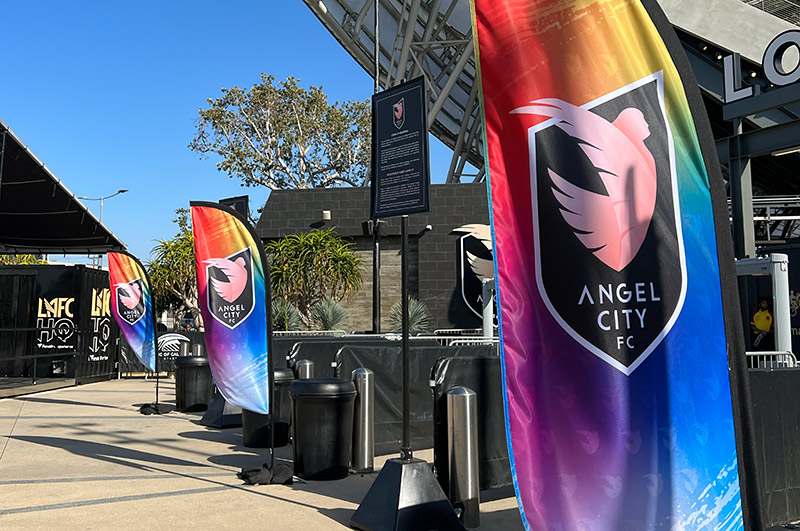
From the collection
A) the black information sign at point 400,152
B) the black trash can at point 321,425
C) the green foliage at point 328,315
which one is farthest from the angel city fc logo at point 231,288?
the green foliage at point 328,315

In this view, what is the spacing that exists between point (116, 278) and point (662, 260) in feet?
45.9

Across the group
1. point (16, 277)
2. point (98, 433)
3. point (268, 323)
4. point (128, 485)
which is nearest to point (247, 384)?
point (268, 323)

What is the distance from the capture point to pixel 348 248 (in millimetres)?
27078

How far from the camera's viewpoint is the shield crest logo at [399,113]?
6.19 m

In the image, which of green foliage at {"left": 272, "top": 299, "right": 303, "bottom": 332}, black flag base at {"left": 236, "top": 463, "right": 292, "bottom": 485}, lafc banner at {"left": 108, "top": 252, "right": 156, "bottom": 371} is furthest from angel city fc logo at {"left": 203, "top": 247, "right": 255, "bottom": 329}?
green foliage at {"left": 272, "top": 299, "right": 303, "bottom": 332}

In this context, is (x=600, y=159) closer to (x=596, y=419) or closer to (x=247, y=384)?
(x=596, y=419)

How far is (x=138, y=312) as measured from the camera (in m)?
14.2

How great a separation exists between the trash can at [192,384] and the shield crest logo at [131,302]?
137 cm

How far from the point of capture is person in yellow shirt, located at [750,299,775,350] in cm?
1420

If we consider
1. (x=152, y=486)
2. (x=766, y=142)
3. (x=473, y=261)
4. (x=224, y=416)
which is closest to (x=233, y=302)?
(x=152, y=486)

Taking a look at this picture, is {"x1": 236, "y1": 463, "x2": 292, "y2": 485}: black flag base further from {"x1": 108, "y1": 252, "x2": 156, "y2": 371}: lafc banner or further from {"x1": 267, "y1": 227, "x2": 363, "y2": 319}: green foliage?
{"x1": 267, "y1": 227, "x2": 363, "y2": 319}: green foliage

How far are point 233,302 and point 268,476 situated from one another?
2.01 meters

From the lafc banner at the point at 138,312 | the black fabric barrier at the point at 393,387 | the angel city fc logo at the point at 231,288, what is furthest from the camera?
the lafc banner at the point at 138,312

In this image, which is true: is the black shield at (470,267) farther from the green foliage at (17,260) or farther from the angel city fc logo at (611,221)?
the angel city fc logo at (611,221)
